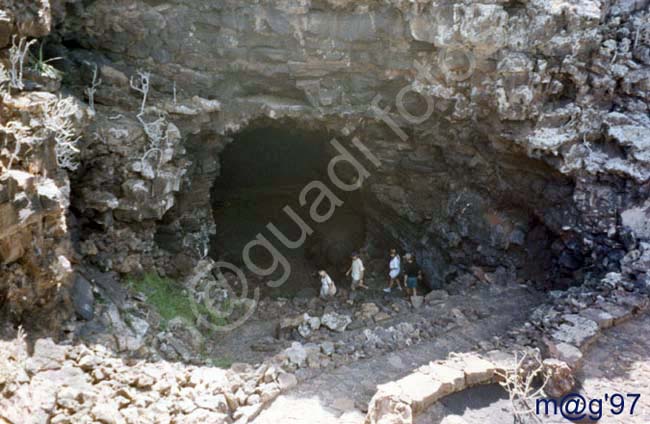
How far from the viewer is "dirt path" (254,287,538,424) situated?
24.4 ft

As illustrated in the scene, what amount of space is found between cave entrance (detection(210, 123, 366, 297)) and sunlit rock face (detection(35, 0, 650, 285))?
207cm

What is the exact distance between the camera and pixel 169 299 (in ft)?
34.3

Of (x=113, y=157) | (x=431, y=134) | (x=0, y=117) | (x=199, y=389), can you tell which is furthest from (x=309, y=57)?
(x=199, y=389)

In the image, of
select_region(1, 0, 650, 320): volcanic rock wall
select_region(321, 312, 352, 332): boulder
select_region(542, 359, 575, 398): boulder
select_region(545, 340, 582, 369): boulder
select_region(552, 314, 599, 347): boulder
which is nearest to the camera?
select_region(542, 359, 575, 398): boulder

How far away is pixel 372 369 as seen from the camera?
8648 millimetres

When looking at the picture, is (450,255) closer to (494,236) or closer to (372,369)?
(494,236)

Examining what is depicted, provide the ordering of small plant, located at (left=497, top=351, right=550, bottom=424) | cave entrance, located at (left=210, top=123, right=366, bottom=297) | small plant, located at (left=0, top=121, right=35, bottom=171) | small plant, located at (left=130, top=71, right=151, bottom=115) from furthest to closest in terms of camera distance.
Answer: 1. cave entrance, located at (left=210, top=123, right=366, bottom=297)
2. small plant, located at (left=130, top=71, right=151, bottom=115)
3. small plant, located at (left=497, top=351, right=550, bottom=424)
4. small plant, located at (left=0, top=121, right=35, bottom=171)

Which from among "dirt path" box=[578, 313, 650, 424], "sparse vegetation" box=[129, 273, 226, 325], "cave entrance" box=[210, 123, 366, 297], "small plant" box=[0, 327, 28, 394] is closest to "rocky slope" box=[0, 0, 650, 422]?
"sparse vegetation" box=[129, 273, 226, 325]

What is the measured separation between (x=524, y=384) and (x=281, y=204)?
10.3 metres

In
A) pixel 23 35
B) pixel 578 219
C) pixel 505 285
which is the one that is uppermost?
pixel 23 35

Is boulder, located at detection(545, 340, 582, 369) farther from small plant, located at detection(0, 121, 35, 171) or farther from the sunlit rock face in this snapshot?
small plant, located at detection(0, 121, 35, 171)

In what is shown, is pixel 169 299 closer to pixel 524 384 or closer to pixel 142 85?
pixel 142 85

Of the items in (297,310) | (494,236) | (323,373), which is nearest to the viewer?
(323,373)

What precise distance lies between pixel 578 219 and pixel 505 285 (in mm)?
2154
